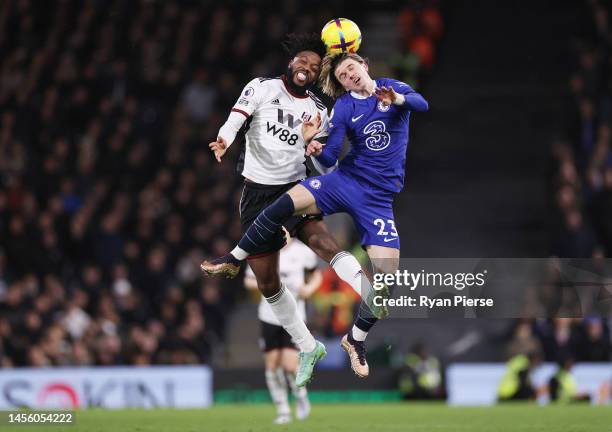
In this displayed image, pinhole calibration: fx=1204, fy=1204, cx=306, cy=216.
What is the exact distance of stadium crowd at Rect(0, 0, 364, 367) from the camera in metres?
17.8

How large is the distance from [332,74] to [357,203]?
1.14 metres

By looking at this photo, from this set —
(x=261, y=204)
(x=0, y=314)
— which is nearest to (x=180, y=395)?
(x=0, y=314)

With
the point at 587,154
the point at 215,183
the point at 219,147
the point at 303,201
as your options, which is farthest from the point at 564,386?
the point at 219,147

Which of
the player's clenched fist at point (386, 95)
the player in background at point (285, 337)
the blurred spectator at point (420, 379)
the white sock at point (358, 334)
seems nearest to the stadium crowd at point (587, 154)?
the blurred spectator at point (420, 379)

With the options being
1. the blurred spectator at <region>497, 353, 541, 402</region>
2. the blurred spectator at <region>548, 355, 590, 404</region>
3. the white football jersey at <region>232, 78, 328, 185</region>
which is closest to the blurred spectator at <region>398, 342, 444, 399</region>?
the blurred spectator at <region>497, 353, 541, 402</region>

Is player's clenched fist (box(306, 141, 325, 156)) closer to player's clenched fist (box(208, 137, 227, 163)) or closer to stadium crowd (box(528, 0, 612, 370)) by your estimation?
player's clenched fist (box(208, 137, 227, 163))

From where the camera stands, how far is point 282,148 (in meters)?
10.5

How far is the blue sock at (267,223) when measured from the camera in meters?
9.83

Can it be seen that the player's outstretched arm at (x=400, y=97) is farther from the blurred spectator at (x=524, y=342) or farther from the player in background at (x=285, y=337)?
the blurred spectator at (x=524, y=342)

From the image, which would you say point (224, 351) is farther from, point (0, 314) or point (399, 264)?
point (399, 264)

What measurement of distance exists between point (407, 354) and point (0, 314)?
6.01 meters

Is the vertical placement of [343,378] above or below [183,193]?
below

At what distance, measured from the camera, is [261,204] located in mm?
10539

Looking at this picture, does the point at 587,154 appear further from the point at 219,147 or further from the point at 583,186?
the point at 219,147
